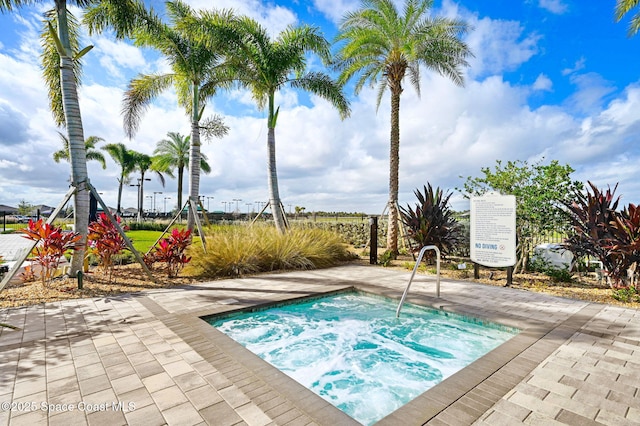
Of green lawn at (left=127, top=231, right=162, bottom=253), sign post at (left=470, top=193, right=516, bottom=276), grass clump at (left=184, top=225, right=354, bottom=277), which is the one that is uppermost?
sign post at (left=470, top=193, right=516, bottom=276)

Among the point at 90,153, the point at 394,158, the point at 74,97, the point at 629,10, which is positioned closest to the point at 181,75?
the point at 74,97

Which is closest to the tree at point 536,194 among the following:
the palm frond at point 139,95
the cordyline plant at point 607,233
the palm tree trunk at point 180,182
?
the cordyline plant at point 607,233

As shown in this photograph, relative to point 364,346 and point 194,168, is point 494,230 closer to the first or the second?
point 364,346

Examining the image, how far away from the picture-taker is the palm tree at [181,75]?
365 inches

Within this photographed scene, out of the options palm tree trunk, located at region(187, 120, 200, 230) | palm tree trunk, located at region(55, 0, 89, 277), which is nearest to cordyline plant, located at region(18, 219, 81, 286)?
palm tree trunk, located at region(55, 0, 89, 277)

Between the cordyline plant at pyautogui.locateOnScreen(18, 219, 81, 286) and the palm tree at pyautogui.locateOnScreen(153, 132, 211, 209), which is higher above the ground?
the palm tree at pyautogui.locateOnScreen(153, 132, 211, 209)

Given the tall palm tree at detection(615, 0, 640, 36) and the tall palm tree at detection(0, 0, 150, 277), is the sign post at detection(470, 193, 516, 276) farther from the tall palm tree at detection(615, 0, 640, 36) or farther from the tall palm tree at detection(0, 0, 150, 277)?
the tall palm tree at detection(615, 0, 640, 36)

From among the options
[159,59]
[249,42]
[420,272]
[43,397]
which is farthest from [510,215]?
[159,59]

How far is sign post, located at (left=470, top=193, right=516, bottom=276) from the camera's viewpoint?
650 cm

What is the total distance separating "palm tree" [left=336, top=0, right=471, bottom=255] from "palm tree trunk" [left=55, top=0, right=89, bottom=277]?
8513mm

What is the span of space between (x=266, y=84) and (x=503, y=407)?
11.1 meters

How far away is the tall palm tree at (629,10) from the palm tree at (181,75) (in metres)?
13.0

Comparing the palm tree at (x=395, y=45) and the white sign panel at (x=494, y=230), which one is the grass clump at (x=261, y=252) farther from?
the white sign panel at (x=494, y=230)

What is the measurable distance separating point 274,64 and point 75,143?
635 centimetres
